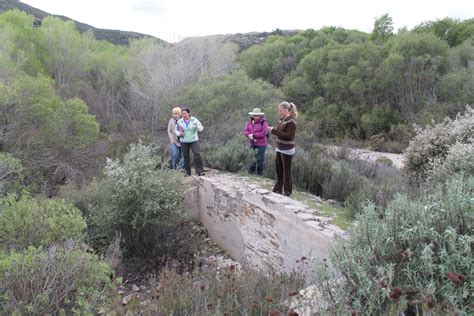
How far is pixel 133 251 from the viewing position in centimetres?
706

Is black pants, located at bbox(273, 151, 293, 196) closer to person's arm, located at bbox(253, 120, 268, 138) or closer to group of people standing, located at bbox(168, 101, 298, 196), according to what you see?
group of people standing, located at bbox(168, 101, 298, 196)

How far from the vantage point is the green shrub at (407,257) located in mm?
2240

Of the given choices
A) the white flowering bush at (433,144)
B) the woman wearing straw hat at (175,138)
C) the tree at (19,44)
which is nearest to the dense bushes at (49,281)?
the woman wearing straw hat at (175,138)

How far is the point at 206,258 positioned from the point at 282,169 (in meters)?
2.41

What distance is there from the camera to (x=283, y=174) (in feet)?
21.2

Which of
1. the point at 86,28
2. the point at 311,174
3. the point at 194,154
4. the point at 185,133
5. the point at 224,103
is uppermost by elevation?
the point at 86,28

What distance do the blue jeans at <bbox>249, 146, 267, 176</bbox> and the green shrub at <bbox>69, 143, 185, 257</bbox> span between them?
215cm

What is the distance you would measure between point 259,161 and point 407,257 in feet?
20.3

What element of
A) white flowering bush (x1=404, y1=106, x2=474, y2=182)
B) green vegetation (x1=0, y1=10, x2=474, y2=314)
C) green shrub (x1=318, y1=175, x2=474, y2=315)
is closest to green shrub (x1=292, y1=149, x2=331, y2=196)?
green vegetation (x1=0, y1=10, x2=474, y2=314)

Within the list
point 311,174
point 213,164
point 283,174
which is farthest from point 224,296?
point 213,164

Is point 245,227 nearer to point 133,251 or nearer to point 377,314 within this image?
point 133,251

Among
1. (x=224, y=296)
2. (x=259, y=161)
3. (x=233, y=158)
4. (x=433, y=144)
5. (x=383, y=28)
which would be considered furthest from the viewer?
(x=383, y=28)

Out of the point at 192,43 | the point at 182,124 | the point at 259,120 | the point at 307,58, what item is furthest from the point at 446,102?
the point at 182,124

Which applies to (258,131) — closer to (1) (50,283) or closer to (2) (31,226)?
(2) (31,226)
